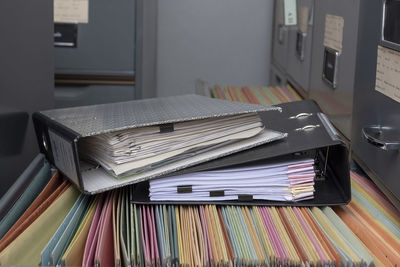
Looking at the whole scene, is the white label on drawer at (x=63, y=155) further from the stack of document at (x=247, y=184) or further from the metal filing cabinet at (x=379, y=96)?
the metal filing cabinet at (x=379, y=96)

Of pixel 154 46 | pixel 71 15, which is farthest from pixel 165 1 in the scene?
pixel 71 15

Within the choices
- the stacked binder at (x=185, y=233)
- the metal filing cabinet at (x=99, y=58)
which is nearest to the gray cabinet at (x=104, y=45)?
the metal filing cabinet at (x=99, y=58)

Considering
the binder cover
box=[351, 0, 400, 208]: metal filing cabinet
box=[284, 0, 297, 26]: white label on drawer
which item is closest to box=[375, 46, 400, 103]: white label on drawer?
box=[351, 0, 400, 208]: metal filing cabinet

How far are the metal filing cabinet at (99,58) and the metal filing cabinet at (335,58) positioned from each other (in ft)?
2.60

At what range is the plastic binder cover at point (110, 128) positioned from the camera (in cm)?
Answer: 80

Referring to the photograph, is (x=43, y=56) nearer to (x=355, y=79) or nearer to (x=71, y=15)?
(x=355, y=79)

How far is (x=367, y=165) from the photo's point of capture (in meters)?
0.98

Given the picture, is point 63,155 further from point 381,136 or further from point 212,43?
point 212,43

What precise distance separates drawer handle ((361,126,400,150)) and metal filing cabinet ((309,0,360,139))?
221 millimetres

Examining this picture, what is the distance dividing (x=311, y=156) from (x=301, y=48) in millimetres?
996

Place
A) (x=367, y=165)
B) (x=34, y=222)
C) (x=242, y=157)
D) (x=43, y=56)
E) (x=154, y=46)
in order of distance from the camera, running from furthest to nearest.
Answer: (x=154, y=46) < (x=43, y=56) < (x=367, y=165) < (x=242, y=157) < (x=34, y=222)

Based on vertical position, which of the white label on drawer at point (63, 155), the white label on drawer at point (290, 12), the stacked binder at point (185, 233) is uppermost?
the white label on drawer at point (290, 12)

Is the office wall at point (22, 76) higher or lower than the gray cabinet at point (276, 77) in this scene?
higher

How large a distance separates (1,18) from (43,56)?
0.21 m
